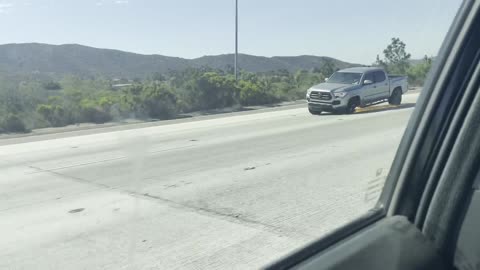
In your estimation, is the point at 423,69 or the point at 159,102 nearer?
the point at 423,69

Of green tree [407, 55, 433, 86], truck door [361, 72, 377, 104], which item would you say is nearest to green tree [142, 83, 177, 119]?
truck door [361, 72, 377, 104]

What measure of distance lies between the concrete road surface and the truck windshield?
4.01 metres

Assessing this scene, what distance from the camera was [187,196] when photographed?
8.05m

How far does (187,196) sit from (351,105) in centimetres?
1283

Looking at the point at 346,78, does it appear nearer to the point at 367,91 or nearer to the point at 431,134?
the point at 367,91

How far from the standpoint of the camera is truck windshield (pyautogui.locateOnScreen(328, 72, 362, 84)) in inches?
744

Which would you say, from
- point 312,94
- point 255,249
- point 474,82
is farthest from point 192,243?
point 312,94

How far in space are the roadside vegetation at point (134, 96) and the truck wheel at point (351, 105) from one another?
1.60 metres

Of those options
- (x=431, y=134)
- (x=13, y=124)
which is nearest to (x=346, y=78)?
(x=13, y=124)

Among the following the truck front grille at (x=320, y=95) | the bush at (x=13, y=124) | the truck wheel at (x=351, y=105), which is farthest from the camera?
the bush at (x=13, y=124)

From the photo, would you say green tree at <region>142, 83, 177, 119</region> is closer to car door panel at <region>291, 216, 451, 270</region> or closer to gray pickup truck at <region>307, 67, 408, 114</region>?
gray pickup truck at <region>307, 67, 408, 114</region>

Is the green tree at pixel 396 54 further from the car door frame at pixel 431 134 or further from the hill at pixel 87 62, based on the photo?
the hill at pixel 87 62

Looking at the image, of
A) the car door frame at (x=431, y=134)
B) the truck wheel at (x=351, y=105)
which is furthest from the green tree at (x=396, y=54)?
the truck wheel at (x=351, y=105)

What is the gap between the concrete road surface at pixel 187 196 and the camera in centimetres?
554
